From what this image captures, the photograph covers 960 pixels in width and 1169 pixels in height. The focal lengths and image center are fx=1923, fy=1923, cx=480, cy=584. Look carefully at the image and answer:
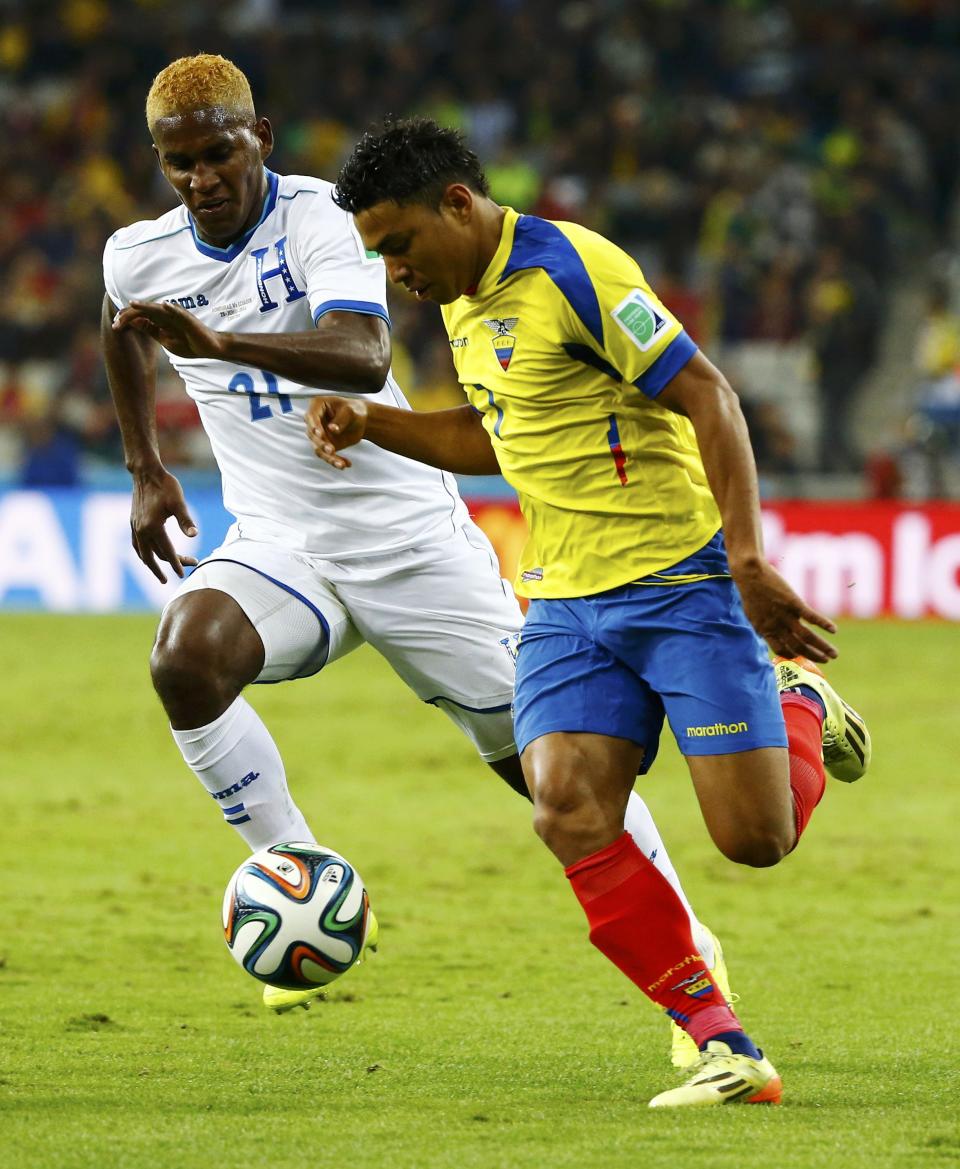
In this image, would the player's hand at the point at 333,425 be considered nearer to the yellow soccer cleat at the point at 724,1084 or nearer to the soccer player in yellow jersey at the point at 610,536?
the soccer player in yellow jersey at the point at 610,536

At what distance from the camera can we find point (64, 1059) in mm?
4609

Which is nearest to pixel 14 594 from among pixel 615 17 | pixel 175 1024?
pixel 615 17

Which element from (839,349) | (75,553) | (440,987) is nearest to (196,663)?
(440,987)

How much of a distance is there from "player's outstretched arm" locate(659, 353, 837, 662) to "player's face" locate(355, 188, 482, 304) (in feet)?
1.88

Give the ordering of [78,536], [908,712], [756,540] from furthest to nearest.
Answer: [78,536] → [908,712] → [756,540]

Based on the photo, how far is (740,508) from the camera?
4.09m

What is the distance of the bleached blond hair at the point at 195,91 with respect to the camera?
5.00 metres

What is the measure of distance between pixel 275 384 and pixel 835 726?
181 cm

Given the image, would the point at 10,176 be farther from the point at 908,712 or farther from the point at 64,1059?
the point at 64,1059

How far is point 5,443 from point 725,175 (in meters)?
7.62

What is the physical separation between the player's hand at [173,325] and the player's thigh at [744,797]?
1.47 metres

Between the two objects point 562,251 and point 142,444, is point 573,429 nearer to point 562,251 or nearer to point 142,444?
point 562,251

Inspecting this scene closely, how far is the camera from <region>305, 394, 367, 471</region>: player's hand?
14.8 ft

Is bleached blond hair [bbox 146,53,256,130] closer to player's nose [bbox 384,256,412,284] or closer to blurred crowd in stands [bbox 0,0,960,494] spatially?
player's nose [bbox 384,256,412,284]
